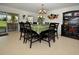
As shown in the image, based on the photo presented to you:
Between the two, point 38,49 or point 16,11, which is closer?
point 38,49

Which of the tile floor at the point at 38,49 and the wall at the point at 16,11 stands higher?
the wall at the point at 16,11

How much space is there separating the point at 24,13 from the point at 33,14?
1.41 metres

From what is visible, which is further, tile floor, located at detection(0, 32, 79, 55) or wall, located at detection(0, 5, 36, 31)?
wall, located at detection(0, 5, 36, 31)

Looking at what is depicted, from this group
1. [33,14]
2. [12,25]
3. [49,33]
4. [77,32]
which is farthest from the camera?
[33,14]

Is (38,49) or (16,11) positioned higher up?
(16,11)

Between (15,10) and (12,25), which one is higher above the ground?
(15,10)

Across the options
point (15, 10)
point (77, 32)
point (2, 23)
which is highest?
point (15, 10)

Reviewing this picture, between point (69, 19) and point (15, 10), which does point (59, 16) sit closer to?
point (69, 19)

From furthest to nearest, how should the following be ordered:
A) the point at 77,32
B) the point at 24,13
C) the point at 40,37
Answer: the point at 24,13
the point at 77,32
the point at 40,37

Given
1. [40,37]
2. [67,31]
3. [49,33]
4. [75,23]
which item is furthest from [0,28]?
[75,23]

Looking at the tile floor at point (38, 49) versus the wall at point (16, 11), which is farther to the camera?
the wall at point (16, 11)

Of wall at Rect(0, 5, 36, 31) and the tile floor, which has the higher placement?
wall at Rect(0, 5, 36, 31)
